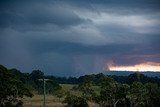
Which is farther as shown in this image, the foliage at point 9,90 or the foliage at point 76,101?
the foliage at point 76,101

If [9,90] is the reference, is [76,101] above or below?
below

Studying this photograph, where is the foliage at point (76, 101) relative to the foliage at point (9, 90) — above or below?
below

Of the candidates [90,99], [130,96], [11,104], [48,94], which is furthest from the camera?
[48,94]

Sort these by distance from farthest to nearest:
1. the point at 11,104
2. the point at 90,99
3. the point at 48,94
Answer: the point at 48,94, the point at 90,99, the point at 11,104

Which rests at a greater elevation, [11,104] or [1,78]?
[1,78]

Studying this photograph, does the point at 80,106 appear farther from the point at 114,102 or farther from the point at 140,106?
the point at 140,106

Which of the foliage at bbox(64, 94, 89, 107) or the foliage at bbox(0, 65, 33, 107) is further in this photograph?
the foliage at bbox(64, 94, 89, 107)

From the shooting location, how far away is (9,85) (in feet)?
246

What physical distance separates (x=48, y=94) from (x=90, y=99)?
6600 cm

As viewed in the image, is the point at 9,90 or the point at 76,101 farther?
the point at 76,101

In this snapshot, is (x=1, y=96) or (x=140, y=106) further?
(x=140, y=106)

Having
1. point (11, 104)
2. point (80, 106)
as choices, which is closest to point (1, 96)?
point (11, 104)

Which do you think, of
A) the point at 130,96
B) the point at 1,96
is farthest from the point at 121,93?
the point at 1,96

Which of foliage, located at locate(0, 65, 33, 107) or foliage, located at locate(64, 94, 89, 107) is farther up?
foliage, located at locate(0, 65, 33, 107)
